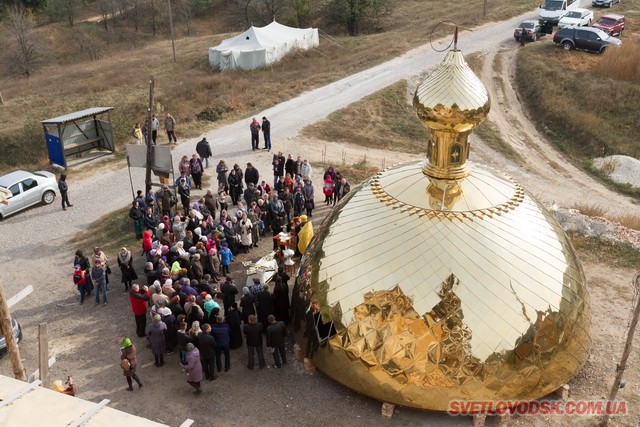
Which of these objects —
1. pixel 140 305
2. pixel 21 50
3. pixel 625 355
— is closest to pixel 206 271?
pixel 140 305

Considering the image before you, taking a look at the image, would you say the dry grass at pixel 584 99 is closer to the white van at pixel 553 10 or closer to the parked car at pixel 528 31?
the parked car at pixel 528 31

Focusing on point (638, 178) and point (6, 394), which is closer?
point (6, 394)

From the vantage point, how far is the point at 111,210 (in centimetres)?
2292

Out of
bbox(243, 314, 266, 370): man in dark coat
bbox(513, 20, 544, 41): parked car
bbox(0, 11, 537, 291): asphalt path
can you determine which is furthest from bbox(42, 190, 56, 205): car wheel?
bbox(513, 20, 544, 41): parked car

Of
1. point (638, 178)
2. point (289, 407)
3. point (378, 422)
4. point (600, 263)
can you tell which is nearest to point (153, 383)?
point (289, 407)

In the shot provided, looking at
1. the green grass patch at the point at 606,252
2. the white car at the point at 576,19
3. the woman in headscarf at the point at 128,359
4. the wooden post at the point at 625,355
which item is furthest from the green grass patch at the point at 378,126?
the wooden post at the point at 625,355

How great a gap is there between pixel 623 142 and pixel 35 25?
5713cm

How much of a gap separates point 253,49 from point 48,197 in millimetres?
23265

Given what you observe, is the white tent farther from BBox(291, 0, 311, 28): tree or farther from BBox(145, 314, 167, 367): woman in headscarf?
BBox(145, 314, 167, 367): woman in headscarf

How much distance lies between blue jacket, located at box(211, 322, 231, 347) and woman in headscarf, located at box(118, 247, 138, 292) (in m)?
4.68

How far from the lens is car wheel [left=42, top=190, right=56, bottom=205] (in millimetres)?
23498

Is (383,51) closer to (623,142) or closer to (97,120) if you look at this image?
(623,142)

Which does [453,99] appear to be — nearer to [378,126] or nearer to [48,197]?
[48,197]

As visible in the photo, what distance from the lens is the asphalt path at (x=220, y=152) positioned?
20828mm
